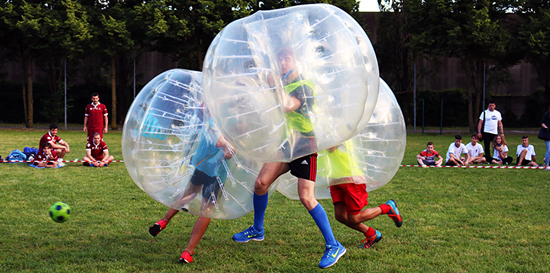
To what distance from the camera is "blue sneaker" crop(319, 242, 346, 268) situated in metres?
4.02

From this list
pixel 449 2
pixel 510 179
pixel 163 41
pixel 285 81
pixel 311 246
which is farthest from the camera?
pixel 163 41

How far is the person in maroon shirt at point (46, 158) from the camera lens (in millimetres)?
10734

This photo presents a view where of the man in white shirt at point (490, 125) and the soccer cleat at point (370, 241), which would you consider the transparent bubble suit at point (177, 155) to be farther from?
the man in white shirt at point (490, 125)

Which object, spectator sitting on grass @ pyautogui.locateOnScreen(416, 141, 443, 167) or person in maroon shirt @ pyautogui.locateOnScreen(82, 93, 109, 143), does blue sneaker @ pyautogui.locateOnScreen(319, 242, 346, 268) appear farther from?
person in maroon shirt @ pyautogui.locateOnScreen(82, 93, 109, 143)

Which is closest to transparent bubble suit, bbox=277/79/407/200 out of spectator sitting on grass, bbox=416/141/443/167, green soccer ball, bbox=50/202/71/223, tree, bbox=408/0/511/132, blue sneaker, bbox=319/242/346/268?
blue sneaker, bbox=319/242/346/268

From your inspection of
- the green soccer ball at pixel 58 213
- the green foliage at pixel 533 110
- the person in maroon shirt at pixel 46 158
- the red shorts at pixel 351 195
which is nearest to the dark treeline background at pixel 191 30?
the green foliage at pixel 533 110

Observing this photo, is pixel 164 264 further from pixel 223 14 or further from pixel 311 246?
pixel 223 14

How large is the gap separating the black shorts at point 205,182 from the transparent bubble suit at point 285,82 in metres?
0.61

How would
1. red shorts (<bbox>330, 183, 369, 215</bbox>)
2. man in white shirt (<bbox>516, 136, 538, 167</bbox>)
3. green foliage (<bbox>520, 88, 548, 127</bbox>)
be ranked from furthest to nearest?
1. green foliage (<bbox>520, 88, 548, 127</bbox>)
2. man in white shirt (<bbox>516, 136, 538, 167</bbox>)
3. red shorts (<bbox>330, 183, 369, 215</bbox>)

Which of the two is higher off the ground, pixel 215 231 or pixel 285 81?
pixel 285 81

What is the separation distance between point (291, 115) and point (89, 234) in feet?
9.33

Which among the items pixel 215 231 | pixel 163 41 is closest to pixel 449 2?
pixel 163 41

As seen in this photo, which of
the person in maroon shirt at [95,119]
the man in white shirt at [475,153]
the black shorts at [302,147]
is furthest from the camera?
the man in white shirt at [475,153]

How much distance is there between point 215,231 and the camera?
5258 mm
